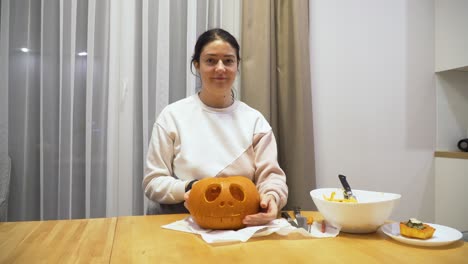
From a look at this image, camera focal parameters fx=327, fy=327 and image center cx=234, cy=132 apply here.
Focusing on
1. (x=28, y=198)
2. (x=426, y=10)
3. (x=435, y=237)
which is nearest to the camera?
(x=435, y=237)

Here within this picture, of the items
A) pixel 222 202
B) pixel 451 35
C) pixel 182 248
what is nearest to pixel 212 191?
pixel 222 202

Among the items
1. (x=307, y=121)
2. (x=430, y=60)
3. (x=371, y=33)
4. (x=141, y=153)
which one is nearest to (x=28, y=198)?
(x=141, y=153)

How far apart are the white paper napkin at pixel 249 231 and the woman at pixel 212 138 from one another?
299 mm

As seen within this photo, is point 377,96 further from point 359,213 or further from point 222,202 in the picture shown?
point 222,202

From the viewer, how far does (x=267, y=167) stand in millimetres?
1259

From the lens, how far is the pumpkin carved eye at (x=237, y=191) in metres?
0.86

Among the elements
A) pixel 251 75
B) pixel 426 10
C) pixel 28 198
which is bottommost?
pixel 28 198

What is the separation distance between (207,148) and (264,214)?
48 cm

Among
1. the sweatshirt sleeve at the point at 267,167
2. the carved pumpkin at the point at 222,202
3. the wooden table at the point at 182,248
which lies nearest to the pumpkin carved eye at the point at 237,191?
the carved pumpkin at the point at 222,202

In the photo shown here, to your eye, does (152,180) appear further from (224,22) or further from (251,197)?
(224,22)

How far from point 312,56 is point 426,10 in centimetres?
89

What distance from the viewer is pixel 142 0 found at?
5.74 feet

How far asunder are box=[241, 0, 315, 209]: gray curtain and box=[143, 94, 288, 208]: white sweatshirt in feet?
1.57

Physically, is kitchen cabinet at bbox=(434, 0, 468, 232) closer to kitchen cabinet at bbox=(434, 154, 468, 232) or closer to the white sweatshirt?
kitchen cabinet at bbox=(434, 154, 468, 232)
